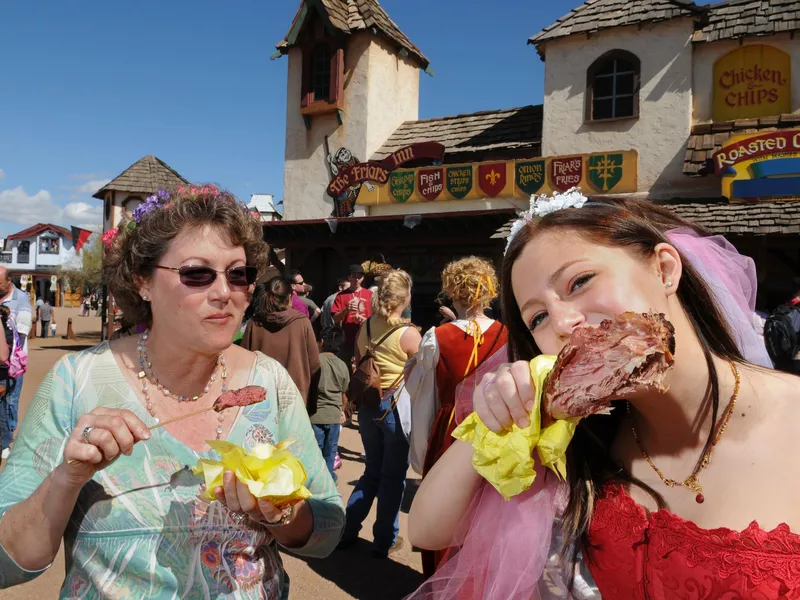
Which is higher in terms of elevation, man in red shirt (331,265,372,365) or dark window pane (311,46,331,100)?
dark window pane (311,46,331,100)

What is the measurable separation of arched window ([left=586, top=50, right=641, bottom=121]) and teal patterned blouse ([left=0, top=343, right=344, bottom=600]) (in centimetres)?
1115

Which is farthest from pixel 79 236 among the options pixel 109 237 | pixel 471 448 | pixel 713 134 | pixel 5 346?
pixel 471 448

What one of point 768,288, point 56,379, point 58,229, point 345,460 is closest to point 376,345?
point 345,460

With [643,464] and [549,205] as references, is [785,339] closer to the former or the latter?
[643,464]

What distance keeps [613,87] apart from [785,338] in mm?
6728

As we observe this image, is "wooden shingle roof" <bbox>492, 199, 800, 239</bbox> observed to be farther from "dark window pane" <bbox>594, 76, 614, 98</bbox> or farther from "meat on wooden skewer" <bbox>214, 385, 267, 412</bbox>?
"meat on wooden skewer" <bbox>214, 385, 267, 412</bbox>

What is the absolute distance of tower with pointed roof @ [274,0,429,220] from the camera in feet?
46.4

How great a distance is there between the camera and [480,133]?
13.1m

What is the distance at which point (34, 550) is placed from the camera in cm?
153

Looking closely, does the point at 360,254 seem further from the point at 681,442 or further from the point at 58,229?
the point at 58,229

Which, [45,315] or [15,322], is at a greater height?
[15,322]

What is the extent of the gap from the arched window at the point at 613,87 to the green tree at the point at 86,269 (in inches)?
1591

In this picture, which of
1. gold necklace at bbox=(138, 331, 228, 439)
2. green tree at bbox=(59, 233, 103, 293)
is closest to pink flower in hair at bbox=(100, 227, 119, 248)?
gold necklace at bbox=(138, 331, 228, 439)

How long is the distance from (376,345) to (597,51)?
29.7 feet
